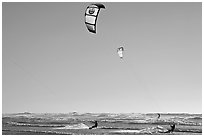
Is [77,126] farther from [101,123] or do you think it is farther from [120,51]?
[120,51]

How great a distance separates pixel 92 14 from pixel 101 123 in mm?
1320

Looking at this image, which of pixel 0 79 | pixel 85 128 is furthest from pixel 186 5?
pixel 0 79

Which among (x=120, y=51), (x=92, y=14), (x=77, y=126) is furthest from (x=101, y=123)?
(x=92, y=14)

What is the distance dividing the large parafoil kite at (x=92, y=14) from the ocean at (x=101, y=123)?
1142 mm

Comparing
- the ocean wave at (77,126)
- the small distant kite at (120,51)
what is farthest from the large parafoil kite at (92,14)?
the ocean wave at (77,126)

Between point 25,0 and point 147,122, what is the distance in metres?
2.13

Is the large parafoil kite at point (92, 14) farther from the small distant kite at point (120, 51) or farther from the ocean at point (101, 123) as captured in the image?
the ocean at point (101, 123)

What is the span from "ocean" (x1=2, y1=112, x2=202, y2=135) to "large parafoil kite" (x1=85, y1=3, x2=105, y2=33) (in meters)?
Answer: 1.14

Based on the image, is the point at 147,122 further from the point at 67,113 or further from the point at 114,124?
the point at 67,113

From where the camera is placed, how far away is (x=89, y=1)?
4562mm

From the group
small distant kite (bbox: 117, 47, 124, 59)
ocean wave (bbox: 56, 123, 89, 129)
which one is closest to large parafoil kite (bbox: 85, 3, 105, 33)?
small distant kite (bbox: 117, 47, 124, 59)

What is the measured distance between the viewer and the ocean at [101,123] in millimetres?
4168

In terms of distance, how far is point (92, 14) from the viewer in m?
4.25

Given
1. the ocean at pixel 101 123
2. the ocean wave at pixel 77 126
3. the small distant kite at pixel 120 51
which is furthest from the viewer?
the small distant kite at pixel 120 51
